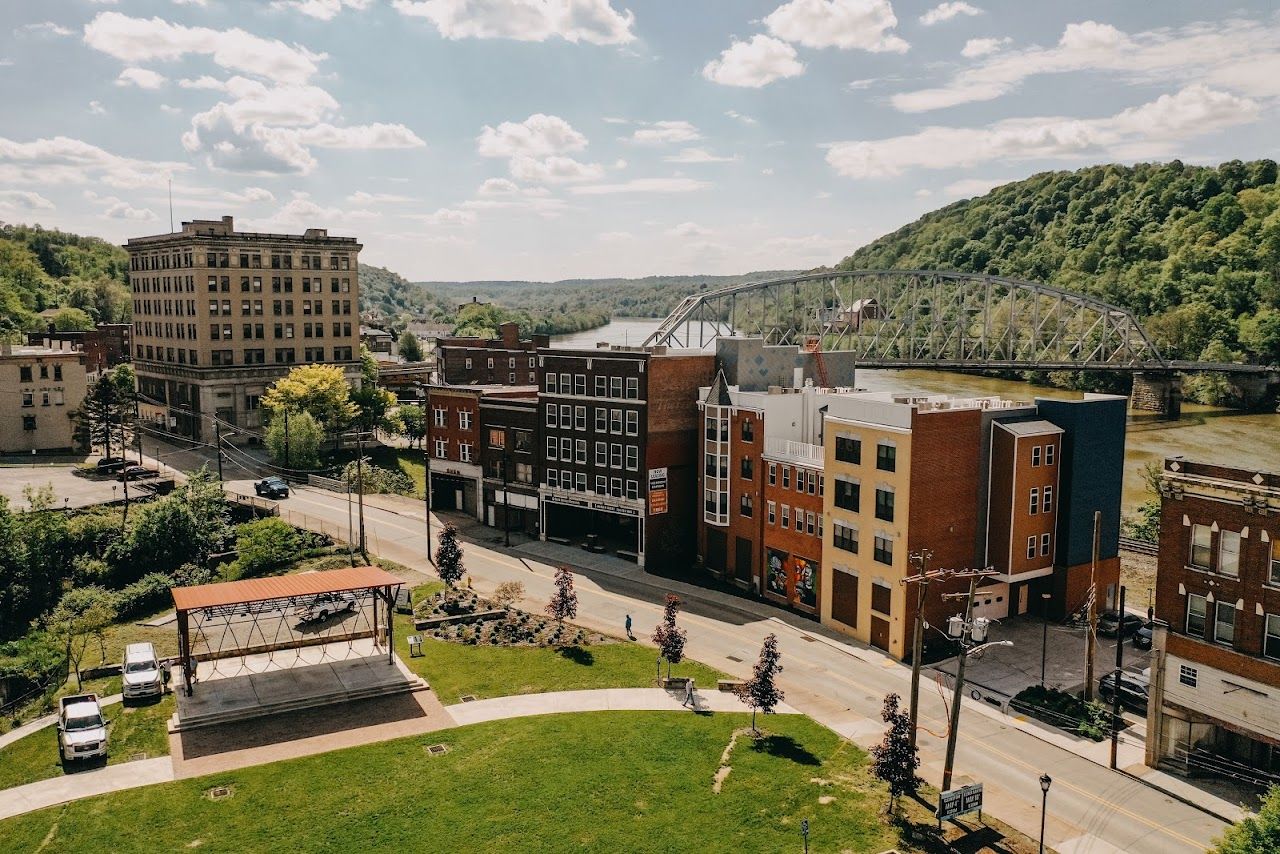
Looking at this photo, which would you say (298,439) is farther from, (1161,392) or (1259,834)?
(1161,392)

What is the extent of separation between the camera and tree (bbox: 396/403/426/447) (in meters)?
98.2

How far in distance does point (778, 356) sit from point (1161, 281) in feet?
429

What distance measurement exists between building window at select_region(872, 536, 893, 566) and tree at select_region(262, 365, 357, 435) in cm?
5987

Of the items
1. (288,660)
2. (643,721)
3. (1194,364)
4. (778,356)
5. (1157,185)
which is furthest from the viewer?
(1157,185)

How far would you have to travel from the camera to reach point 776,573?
55438 millimetres

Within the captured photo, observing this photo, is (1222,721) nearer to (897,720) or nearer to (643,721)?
(897,720)

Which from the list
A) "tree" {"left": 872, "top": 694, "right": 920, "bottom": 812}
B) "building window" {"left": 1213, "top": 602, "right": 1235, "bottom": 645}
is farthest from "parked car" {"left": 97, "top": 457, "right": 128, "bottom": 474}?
"building window" {"left": 1213, "top": 602, "right": 1235, "bottom": 645}

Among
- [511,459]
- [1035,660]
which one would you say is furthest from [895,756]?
[511,459]

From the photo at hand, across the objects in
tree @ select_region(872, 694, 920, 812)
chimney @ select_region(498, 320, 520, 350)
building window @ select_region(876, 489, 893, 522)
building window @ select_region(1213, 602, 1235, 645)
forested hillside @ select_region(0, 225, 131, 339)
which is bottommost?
tree @ select_region(872, 694, 920, 812)

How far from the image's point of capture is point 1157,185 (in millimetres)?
192375

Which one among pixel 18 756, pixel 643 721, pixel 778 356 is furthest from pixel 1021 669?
pixel 18 756

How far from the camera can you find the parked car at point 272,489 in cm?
7581

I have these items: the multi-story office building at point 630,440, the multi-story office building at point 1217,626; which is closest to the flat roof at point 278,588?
the multi-story office building at point 630,440

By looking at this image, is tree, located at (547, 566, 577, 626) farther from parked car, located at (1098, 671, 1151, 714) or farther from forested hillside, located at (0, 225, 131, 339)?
forested hillside, located at (0, 225, 131, 339)
